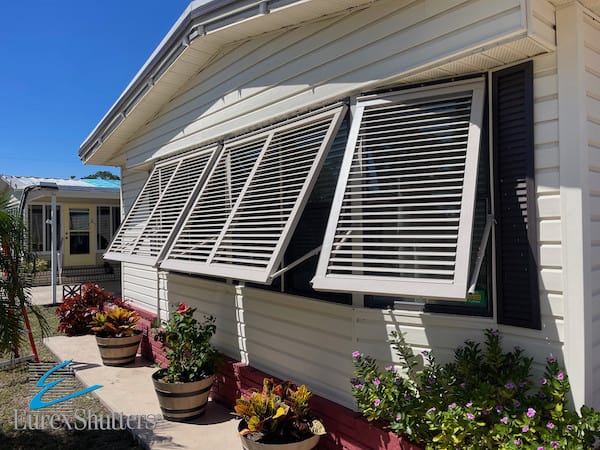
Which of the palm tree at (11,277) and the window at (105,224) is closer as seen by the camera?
the palm tree at (11,277)

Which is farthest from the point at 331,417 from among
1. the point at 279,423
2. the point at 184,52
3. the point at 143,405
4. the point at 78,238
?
the point at 78,238

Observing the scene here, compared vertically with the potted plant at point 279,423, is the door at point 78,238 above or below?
above

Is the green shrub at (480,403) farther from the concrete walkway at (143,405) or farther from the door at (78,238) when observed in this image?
the door at (78,238)

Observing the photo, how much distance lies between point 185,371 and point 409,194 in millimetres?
3029

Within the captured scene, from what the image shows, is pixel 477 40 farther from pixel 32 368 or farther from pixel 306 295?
pixel 32 368

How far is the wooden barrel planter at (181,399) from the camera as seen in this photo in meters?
4.54

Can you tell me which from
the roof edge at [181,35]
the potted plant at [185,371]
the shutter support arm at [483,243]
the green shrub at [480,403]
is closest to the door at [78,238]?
the roof edge at [181,35]

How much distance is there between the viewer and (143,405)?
509cm

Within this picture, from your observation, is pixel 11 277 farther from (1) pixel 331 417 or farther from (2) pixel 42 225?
(2) pixel 42 225

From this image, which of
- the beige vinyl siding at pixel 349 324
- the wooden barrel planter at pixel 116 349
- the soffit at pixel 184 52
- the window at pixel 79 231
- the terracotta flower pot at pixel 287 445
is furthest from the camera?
the window at pixel 79 231

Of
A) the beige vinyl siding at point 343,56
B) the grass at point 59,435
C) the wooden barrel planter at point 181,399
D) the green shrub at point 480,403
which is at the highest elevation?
the beige vinyl siding at point 343,56

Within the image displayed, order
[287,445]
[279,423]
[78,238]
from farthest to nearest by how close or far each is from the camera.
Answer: [78,238], [279,423], [287,445]

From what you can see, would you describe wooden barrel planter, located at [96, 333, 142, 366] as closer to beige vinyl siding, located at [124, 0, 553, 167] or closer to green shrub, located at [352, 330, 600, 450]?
beige vinyl siding, located at [124, 0, 553, 167]

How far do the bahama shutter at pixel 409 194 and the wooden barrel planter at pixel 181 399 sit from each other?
2311 mm
